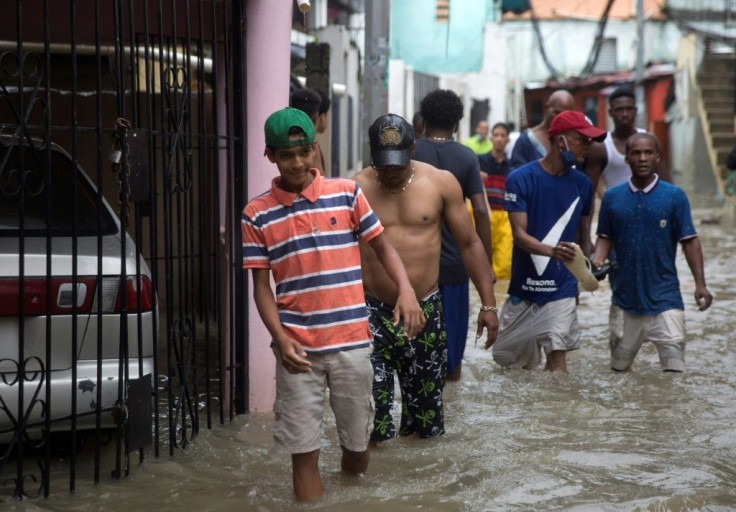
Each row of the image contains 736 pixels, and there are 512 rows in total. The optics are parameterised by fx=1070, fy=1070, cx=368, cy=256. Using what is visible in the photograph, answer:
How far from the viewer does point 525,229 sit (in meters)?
6.73

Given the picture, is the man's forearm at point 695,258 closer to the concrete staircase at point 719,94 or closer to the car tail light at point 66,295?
the car tail light at point 66,295

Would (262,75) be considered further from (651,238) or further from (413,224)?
(651,238)

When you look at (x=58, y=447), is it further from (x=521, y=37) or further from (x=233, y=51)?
(x=521, y=37)

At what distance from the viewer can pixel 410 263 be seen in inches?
203

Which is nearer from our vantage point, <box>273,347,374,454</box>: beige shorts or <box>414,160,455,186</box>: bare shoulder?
<box>273,347,374,454</box>: beige shorts

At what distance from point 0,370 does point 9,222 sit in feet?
3.19

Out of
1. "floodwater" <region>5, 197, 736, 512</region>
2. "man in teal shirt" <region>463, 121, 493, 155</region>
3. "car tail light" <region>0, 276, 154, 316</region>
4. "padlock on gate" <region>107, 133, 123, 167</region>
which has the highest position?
"man in teal shirt" <region>463, 121, 493, 155</region>

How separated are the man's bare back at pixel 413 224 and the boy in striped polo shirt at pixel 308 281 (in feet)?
2.78

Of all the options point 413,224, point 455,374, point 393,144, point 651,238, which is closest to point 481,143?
point 651,238

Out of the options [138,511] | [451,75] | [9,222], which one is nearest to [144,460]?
[138,511]

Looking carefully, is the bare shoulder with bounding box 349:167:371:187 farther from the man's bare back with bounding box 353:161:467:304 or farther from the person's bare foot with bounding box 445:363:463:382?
the person's bare foot with bounding box 445:363:463:382

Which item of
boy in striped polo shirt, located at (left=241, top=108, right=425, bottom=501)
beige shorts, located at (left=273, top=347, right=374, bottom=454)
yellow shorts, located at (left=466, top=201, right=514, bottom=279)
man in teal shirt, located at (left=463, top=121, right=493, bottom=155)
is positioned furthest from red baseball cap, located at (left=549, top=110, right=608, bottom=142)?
man in teal shirt, located at (left=463, top=121, right=493, bottom=155)

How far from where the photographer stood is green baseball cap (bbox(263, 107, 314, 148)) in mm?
4066

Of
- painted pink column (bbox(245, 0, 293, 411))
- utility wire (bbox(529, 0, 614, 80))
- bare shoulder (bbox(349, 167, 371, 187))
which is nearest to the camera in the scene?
bare shoulder (bbox(349, 167, 371, 187))
